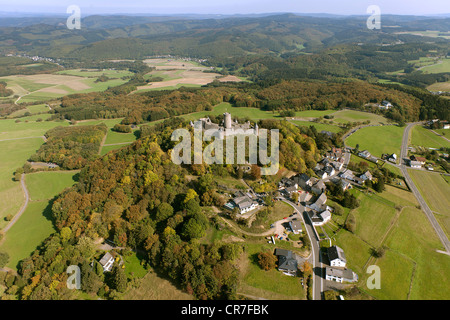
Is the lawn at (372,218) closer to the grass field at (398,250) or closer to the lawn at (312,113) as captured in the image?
the grass field at (398,250)

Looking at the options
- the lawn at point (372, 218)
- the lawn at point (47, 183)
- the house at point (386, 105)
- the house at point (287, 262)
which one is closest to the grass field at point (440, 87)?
the house at point (386, 105)

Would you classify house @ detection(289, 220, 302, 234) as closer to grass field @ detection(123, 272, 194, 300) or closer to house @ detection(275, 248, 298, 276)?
house @ detection(275, 248, 298, 276)

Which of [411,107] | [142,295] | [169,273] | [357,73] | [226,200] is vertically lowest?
[142,295]

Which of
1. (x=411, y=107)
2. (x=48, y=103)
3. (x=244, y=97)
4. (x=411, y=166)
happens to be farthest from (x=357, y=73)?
(x=48, y=103)

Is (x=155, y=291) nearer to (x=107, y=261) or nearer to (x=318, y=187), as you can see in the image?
(x=107, y=261)

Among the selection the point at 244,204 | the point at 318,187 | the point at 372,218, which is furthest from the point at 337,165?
the point at 244,204

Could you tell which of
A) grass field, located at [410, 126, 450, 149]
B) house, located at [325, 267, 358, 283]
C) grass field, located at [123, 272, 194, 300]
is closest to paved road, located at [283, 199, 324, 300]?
house, located at [325, 267, 358, 283]
